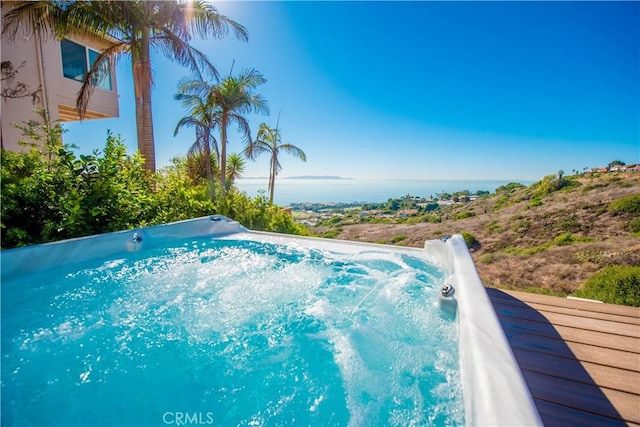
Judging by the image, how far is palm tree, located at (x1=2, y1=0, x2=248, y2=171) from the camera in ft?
15.4

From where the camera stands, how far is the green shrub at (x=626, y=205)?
8.52m

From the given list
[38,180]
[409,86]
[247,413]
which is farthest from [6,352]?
[409,86]

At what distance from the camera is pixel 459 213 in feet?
46.0

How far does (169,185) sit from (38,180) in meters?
1.96

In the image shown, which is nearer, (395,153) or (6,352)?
(6,352)

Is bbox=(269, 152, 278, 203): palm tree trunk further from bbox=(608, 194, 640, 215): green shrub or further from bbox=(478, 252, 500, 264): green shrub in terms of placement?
bbox=(608, 194, 640, 215): green shrub

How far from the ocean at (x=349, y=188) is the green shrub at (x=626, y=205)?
22.0ft

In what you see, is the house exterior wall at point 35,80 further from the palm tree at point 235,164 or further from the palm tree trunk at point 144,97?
the palm tree at point 235,164

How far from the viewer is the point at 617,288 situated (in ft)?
13.2

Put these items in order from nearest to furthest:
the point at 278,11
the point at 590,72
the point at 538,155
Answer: the point at 278,11
the point at 590,72
the point at 538,155

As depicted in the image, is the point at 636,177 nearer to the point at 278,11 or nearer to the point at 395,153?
the point at 395,153

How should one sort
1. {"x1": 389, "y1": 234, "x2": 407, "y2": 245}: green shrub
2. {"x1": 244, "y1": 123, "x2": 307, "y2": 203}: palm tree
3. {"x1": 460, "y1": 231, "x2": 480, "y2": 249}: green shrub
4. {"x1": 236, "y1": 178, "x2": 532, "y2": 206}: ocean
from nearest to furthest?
1. {"x1": 389, "y1": 234, "x2": 407, "y2": 245}: green shrub
2. {"x1": 460, "y1": 231, "x2": 480, "y2": 249}: green shrub
3. {"x1": 244, "y1": 123, "x2": 307, "y2": 203}: palm tree
4. {"x1": 236, "y1": 178, "x2": 532, "y2": 206}: ocean

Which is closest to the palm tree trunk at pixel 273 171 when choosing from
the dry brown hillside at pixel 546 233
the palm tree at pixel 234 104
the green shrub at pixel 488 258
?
the palm tree at pixel 234 104

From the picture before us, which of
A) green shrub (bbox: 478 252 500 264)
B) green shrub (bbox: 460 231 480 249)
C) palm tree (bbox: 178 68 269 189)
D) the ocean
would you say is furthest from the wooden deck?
green shrub (bbox: 460 231 480 249)
